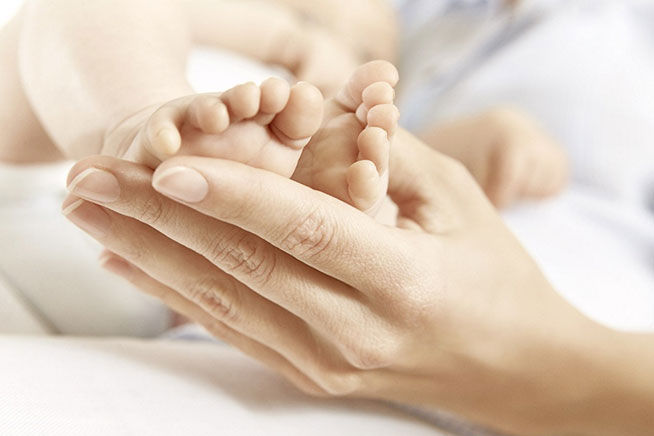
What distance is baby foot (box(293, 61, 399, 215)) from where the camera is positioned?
0.39 m

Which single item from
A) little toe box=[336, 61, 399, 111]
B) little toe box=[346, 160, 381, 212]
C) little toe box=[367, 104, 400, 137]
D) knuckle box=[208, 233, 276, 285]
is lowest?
knuckle box=[208, 233, 276, 285]

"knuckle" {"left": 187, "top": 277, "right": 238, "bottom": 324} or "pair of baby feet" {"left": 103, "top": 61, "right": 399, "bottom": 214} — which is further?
"knuckle" {"left": 187, "top": 277, "right": 238, "bottom": 324}

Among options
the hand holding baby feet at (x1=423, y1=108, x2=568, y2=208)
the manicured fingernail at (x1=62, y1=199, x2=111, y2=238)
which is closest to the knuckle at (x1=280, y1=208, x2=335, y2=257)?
the manicured fingernail at (x1=62, y1=199, x2=111, y2=238)

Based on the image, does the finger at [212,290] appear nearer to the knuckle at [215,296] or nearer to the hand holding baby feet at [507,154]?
the knuckle at [215,296]

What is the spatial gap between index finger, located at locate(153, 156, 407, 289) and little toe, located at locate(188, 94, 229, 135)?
0.01m

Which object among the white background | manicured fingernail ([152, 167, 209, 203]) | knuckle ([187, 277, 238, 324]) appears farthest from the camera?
the white background

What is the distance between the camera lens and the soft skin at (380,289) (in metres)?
0.36

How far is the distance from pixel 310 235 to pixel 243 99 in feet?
0.26

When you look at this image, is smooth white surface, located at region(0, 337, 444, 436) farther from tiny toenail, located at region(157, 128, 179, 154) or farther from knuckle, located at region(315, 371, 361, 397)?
tiny toenail, located at region(157, 128, 179, 154)

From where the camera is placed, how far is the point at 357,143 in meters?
0.41

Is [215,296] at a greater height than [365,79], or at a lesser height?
lesser

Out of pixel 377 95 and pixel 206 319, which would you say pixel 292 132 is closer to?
pixel 377 95

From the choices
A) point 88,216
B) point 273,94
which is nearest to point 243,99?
point 273,94

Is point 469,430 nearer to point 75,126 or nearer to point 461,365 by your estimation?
point 461,365
